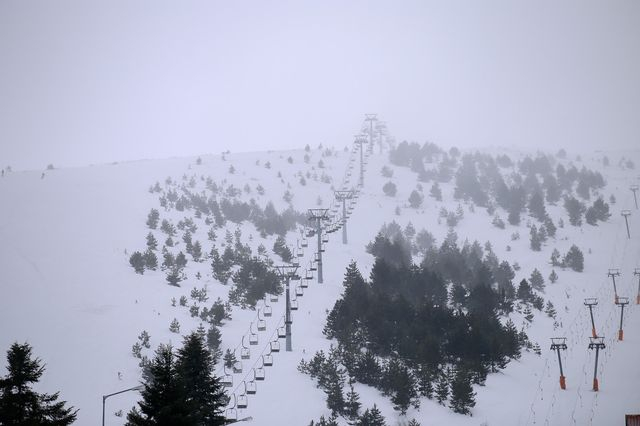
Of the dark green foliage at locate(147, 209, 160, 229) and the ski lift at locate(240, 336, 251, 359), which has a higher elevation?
the dark green foliage at locate(147, 209, 160, 229)

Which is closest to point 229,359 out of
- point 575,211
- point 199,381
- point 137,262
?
point 199,381

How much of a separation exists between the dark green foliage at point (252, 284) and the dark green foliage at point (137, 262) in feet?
27.9

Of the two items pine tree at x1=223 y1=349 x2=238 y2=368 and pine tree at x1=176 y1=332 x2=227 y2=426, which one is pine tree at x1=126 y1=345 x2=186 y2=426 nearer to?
pine tree at x1=176 y1=332 x2=227 y2=426

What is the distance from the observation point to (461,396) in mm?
37719

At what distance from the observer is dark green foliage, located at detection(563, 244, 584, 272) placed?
2721 inches

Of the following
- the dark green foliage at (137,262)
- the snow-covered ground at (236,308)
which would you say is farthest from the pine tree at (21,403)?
the dark green foliage at (137,262)

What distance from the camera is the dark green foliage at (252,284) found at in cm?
4969

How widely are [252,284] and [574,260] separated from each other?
40604mm

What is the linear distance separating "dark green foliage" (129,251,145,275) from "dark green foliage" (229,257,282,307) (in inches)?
335

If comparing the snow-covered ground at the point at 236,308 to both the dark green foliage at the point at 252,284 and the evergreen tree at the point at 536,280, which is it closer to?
the dark green foliage at the point at 252,284

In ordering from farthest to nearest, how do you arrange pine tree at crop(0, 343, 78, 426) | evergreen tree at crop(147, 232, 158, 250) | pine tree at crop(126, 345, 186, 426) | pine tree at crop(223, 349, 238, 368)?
evergreen tree at crop(147, 232, 158, 250)
pine tree at crop(223, 349, 238, 368)
pine tree at crop(126, 345, 186, 426)
pine tree at crop(0, 343, 78, 426)

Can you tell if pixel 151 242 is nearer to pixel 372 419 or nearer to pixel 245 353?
pixel 245 353

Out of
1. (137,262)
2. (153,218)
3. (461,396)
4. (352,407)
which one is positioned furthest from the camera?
(153,218)

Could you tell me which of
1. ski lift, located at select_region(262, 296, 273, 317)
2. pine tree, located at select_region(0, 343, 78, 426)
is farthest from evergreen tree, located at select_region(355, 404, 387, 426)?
pine tree, located at select_region(0, 343, 78, 426)
